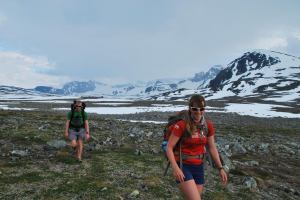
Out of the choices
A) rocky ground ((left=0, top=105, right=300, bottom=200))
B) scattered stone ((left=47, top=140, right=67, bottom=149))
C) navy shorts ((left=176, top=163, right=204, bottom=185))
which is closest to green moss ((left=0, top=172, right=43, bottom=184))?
rocky ground ((left=0, top=105, right=300, bottom=200))

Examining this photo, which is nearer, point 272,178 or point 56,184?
point 56,184

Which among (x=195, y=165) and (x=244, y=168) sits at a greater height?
(x=195, y=165)

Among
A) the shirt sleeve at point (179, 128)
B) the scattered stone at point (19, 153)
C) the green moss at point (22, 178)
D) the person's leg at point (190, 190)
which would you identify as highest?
the shirt sleeve at point (179, 128)

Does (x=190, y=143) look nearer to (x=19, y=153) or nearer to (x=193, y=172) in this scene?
(x=193, y=172)

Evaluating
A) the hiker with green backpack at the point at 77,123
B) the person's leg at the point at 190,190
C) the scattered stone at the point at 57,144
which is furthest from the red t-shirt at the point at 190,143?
the scattered stone at the point at 57,144

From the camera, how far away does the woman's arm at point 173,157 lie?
26.6 feet

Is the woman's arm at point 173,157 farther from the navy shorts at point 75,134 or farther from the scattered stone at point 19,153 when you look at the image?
the scattered stone at point 19,153

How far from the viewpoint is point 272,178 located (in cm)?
2006

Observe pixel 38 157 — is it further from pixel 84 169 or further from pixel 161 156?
pixel 161 156

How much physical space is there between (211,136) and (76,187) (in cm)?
Answer: 699

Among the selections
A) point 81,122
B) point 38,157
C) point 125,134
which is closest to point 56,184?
point 81,122

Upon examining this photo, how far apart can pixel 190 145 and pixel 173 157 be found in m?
0.56

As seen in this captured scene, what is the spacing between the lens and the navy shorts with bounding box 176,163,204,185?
8.48 m

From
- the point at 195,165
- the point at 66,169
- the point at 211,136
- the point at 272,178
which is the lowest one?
the point at 272,178
